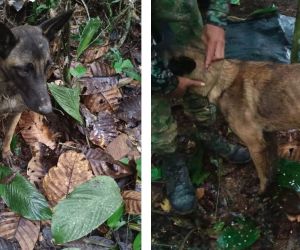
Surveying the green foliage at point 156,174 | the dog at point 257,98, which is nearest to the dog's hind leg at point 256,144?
the dog at point 257,98

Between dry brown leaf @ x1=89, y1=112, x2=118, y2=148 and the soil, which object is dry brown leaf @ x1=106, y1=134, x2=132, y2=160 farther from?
the soil

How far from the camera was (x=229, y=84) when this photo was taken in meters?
1.57

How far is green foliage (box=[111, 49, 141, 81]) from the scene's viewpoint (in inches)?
64.1

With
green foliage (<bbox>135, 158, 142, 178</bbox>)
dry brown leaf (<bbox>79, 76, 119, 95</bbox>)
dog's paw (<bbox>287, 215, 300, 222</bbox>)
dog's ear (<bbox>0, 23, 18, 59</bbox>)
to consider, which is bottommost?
dog's paw (<bbox>287, 215, 300, 222</bbox>)

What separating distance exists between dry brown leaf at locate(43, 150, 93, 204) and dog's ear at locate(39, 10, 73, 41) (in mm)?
356

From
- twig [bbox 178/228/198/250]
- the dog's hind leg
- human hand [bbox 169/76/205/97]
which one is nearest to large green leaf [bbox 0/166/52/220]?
twig [bbox 178/228/198/250]

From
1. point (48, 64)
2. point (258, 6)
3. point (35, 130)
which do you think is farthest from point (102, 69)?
point (258, 6)

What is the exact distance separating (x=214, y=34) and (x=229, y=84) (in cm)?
14

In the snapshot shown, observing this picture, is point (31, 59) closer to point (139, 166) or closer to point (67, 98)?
point (67, 98)

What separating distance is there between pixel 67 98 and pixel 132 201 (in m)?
0.36

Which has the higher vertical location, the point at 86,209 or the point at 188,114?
the point at 188,114

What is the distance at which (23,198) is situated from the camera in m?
1.67

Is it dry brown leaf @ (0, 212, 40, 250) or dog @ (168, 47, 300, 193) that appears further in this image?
dry brown leaf @ (0, 212, 40, 250)

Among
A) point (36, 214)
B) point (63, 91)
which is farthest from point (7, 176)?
point (63, 91)
